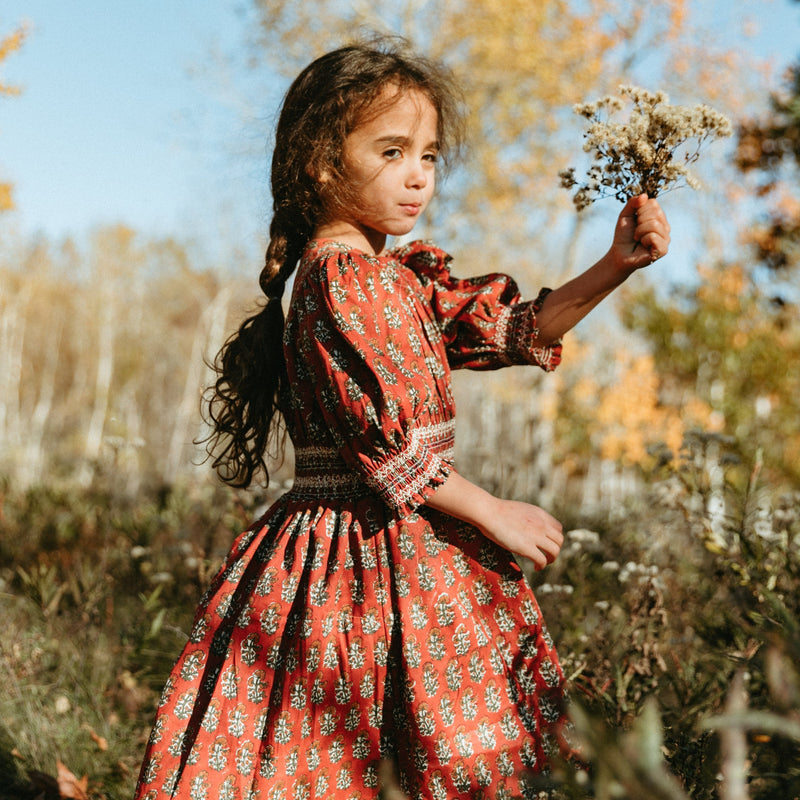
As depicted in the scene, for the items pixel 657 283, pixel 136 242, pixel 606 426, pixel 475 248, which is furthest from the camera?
pixel 136 242

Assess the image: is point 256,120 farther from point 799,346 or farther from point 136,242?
point 136,242

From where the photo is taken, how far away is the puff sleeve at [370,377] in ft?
4.91

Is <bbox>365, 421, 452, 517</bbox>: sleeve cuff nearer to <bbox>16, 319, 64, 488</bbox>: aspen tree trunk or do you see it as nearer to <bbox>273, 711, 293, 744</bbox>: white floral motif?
<bbox>273, 711, 293, 744</bbox>: white floral motif

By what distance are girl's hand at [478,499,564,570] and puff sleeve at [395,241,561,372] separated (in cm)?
47

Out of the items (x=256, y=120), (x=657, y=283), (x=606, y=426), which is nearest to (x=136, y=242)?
(x=657, y=283)

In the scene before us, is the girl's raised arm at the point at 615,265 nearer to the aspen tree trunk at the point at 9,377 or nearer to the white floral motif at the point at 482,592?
the white floral motif at the point at 482,592

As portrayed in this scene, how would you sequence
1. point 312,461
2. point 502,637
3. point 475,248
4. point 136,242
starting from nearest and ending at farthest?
point 502,637
point 312,461
point 475,248
point 136,242

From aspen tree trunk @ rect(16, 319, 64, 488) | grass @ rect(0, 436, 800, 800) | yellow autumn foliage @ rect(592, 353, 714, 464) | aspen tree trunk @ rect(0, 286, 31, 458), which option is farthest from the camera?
aspen tree trunk @ rect(0, 286, 31, 458)

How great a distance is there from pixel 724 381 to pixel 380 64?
9634 millimetres

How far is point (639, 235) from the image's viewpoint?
161cm

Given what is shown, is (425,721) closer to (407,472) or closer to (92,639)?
(407,472)

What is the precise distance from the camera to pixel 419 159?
1833 millimetres

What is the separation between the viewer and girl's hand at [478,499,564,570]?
1533 mm

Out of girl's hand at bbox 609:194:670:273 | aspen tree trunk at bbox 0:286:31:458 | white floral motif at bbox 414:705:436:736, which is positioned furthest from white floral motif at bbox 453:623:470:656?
aspen tree trunk at bbox 0:286:31:458
